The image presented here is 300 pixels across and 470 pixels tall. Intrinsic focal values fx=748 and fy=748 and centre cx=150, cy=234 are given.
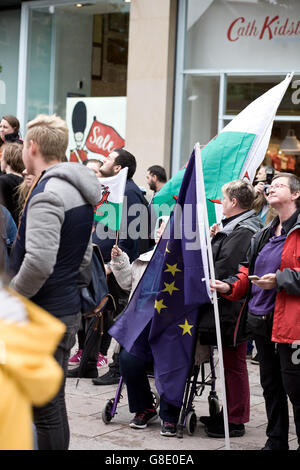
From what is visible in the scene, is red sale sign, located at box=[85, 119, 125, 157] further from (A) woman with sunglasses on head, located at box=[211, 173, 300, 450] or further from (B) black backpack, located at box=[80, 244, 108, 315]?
(B) black backpack, located at box=[80, 244, 108, 315]

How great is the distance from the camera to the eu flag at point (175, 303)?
523 centimetres

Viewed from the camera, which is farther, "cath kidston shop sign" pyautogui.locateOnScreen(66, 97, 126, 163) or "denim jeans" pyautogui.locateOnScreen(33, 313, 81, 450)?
"cath kidston shop sign" pyautogui.locateOnScreen(66, 97, 126, 163)

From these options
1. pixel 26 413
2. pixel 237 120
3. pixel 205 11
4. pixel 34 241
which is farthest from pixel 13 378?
pixel 205 11

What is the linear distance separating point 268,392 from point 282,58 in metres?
7.66

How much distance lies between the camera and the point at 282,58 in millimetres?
11539

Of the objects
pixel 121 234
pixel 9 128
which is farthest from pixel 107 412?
pixel 9 128

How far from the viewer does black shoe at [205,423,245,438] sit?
5461 mm

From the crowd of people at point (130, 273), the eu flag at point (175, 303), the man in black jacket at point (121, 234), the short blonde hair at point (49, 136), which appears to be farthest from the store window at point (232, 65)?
the short blonde hair at point (49, 136)

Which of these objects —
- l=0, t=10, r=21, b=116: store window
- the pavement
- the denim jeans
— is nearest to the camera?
the denim jeans

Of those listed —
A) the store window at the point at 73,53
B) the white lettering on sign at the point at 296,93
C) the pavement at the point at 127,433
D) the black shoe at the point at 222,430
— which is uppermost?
the store window at the point at 73,53

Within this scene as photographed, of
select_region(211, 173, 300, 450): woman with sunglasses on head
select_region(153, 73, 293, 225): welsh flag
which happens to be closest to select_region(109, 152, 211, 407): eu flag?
select_region(211, 173, 300, 450): woman with sunglasses on head

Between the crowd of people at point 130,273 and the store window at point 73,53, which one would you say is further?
the store window at point 73,53

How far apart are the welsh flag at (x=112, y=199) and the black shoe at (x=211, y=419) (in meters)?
1.91

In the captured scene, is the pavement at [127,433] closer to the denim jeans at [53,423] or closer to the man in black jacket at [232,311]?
the man in black jacket at [232,311]
